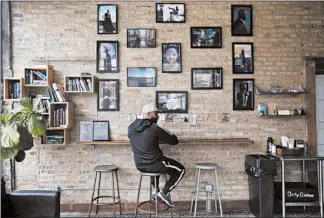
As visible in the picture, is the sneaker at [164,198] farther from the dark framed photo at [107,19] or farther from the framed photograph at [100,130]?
the dark framed photo at [107,19]

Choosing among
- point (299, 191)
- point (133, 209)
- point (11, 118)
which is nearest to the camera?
point (11, 118)

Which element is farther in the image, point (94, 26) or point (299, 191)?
point (94, 26)

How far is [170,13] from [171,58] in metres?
0.74

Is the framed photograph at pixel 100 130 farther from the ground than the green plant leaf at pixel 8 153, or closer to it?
farther from the ground

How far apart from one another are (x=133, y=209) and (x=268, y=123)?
2.59 metres

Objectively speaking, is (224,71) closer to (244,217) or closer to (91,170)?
(244,217)

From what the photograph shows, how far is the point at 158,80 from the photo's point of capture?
514cm

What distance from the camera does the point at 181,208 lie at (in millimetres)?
5070

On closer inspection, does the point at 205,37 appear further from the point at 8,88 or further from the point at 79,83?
the point at 8,88

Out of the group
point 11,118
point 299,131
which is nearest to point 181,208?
point 299,131

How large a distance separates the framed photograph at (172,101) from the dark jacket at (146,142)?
2.43 ft

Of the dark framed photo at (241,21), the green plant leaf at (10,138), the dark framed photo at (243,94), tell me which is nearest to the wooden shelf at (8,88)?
the green plant leaf at (10,138)

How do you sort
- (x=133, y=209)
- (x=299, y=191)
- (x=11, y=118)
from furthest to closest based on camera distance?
1. (x=133, y=209)
2. (x=299, y=191)
3. (x=11, y=118)

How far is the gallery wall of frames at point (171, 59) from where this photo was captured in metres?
5.11
